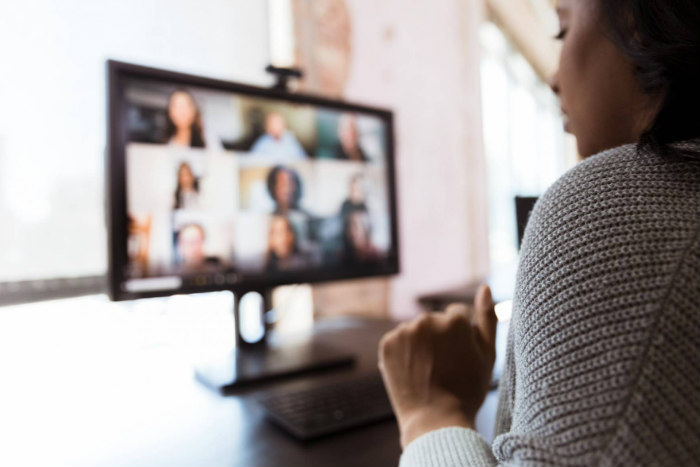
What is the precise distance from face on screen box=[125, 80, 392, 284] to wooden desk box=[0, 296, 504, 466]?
0.59ft

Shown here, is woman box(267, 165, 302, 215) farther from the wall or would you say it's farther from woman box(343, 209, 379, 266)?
the wall

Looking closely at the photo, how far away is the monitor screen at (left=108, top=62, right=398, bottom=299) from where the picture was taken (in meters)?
0.72

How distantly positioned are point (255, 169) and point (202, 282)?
0.21m

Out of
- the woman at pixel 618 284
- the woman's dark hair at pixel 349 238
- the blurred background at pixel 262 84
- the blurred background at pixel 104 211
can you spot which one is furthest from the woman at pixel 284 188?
the woman at pixel 618 284

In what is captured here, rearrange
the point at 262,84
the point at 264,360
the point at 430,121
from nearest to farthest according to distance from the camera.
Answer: the point at 264,360
the point at 262,84
the point at 430,121

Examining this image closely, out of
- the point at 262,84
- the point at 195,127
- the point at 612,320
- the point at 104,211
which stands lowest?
the point at 612,320

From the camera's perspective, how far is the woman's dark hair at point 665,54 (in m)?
0.38

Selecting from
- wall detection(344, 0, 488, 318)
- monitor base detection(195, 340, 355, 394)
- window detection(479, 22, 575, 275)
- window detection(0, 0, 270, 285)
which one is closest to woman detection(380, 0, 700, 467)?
monitor base detection(195, 340, 355, 394)

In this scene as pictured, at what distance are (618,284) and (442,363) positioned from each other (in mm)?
294

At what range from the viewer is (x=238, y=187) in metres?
0.81

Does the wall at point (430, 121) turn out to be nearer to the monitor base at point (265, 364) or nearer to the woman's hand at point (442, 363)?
the monitor base at point (265, 364)

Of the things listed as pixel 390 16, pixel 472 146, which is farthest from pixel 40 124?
pixel 472 146

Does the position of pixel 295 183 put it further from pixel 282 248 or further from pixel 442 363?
pixel 442 363

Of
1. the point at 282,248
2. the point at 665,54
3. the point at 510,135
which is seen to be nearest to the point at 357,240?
A: the point at 282,248
